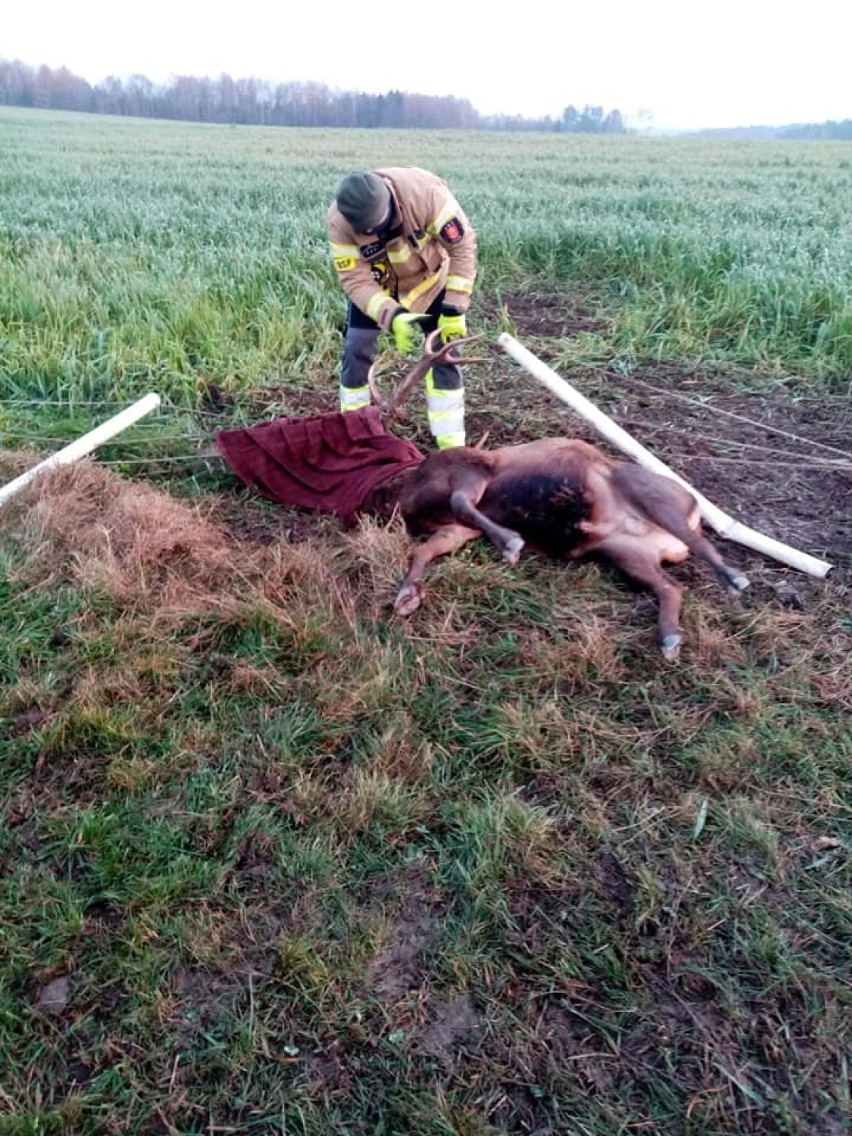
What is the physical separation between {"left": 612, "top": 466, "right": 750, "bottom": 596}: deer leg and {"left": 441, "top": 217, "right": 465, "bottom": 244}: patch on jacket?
1816 mm

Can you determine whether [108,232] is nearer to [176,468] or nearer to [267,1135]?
[176,468]

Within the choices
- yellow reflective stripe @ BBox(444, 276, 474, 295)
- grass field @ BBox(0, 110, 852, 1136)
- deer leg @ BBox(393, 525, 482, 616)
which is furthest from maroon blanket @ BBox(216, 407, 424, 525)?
yellow reflective stripe @ BBox(444, 276, 474, 295)

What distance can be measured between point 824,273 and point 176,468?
6001mm

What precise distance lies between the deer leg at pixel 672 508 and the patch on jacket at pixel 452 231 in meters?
1.82

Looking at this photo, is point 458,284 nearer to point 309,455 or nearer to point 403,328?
point 403,328

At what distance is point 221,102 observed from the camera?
64.5 metres

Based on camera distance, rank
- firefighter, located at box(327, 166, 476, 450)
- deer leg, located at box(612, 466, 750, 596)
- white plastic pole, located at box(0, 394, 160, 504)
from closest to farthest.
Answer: deer leg, located at box(612, 466, 750, 596) → white plastic pole, located at box(0, 394, 160, 504) → firefighter, located at box(327, 166, 476, 450)

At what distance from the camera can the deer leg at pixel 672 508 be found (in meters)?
4.16

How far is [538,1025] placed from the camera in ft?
7.65

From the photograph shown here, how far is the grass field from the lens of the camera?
223 centimetres

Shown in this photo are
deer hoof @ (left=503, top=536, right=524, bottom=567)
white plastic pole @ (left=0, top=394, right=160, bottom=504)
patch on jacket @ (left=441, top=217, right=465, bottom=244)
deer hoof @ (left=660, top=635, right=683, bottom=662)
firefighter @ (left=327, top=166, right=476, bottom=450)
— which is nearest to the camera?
deer hoof @ (left=660, top=635, right=683, bottom=662)

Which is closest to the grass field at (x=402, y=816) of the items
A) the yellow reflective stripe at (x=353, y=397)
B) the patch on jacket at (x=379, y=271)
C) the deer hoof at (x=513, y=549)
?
the deer hoof at (x=513, y=549)

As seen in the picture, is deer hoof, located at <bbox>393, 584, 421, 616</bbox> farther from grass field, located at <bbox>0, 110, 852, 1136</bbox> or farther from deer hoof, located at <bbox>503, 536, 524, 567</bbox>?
deer hoof, located at <bbox>503, 536, 524, 567</bbox>

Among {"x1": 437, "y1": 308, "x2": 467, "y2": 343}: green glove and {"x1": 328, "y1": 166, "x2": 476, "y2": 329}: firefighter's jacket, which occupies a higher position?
{"x1": 328, "y1": 166, "x2": 476, "y2": 329}: firefighter's jacket
